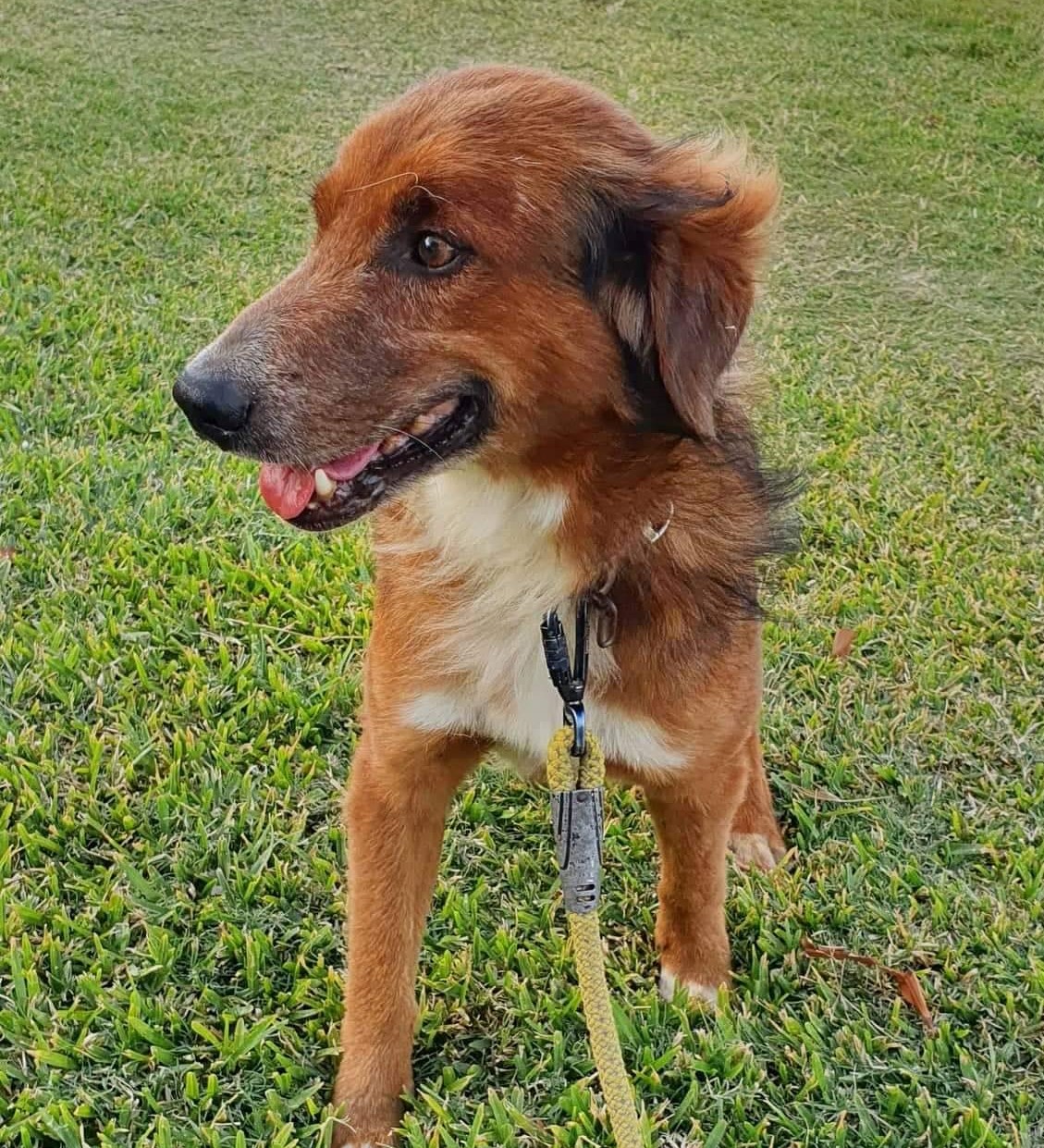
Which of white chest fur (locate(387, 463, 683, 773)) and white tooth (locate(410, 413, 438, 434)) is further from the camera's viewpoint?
white chest fur (locate(387, 463, 683, 773))

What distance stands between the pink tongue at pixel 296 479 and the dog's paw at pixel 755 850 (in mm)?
1662

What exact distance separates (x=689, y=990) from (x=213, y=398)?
1.81 meters

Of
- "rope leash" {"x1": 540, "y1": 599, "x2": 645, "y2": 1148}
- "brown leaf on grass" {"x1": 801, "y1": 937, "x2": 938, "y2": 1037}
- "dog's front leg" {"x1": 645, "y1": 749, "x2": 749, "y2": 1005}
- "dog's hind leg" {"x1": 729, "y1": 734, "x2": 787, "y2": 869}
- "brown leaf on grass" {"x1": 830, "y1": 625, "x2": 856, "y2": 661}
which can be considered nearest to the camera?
"rope leash" {"x1": 540, "y1": 599, "x2": 645, "y2": 1148}

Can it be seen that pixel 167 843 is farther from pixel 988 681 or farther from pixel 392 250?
pixel 988 681

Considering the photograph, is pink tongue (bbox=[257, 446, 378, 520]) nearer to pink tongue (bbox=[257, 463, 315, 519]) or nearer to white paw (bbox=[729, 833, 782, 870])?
pink tongue (bbox=[257, 463, 315, 519])

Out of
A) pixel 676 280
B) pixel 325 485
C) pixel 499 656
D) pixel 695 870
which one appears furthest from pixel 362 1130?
pixel 676 280

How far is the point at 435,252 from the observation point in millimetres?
2061

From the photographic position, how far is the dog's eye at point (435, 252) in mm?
2045

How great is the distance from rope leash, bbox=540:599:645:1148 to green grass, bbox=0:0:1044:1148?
360mm

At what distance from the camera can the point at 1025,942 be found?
2891mm

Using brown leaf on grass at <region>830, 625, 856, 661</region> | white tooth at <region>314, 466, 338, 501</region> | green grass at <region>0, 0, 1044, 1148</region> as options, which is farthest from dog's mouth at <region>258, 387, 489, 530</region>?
brown leaf on grass at <region>830, 625, 856, 661</region>

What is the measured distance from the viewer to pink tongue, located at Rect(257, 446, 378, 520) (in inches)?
84.0

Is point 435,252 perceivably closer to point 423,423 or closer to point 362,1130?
point 423,423

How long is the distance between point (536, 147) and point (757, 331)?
433 cm
